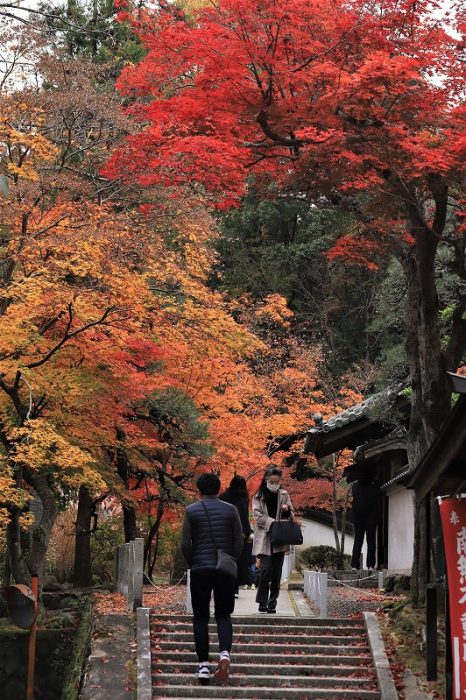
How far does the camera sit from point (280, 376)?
30.0 metres

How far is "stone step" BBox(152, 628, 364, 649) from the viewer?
11758 millimetres

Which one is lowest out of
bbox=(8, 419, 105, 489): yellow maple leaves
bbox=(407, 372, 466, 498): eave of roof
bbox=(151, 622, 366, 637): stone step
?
bbox=(151, 622, 366, 637): stone step

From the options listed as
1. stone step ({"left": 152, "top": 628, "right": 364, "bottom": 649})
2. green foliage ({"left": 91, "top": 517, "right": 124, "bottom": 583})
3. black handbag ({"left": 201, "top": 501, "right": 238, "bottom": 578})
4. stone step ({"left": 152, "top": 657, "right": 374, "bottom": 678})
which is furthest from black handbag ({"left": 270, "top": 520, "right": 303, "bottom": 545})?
green foliage ({"left": 91, "top": 517, "right": 124, "bottom": 583})

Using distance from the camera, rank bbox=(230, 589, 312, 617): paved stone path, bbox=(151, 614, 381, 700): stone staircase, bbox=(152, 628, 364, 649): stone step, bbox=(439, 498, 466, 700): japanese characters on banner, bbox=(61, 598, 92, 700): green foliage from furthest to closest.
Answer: bbox=(230, 589, 312, 617): paved stone path, bbox=(152, 628, 364, 649): stone step, bbox=(61, 598, 92, 700): green foliage, bbox=(151, 614, 381, 700): stone staircase, bbox=(439, 498, 466, 700): japanese characters on banner

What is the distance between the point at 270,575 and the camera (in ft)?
42.5

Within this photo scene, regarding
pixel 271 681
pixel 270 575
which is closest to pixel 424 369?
pixel 270 575

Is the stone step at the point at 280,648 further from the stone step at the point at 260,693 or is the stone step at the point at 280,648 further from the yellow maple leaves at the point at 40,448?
the yellow maple leaves at the point at 40,448

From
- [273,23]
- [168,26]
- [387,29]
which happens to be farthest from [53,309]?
[387,29]

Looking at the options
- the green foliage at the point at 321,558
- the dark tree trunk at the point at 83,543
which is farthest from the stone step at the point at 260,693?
the green foliage at the point at 321,558

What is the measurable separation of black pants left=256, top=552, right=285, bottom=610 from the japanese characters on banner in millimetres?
4431

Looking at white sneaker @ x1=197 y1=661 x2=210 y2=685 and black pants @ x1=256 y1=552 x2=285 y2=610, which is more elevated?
black pants @ x1=256 y1=552 x2=285 y2=610

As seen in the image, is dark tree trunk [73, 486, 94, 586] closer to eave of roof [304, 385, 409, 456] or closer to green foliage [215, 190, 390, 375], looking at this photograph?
eave of roof [304, 385, 409, 456]

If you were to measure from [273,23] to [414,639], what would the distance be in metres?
8.43

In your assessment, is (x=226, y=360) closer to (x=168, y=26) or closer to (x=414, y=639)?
(x=168, y=26)
